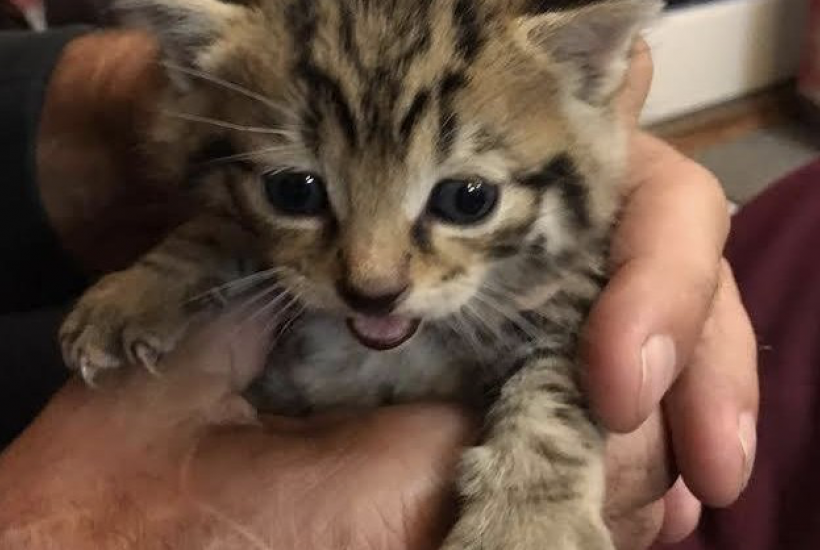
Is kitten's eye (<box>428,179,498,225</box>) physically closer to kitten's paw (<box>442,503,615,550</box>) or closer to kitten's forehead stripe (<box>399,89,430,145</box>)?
kitten's forehead stripe (<box>399,89,430,145</box>)

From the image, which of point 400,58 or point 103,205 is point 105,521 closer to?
point 400,58

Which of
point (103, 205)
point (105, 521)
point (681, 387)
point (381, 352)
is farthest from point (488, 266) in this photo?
point (103, 205)

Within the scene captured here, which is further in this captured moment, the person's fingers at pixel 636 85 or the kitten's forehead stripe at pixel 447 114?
the person's fingers at pixel 636 85

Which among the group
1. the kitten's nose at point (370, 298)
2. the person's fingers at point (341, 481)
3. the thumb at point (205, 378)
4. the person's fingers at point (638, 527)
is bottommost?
the person's fingers at point (638, 527)

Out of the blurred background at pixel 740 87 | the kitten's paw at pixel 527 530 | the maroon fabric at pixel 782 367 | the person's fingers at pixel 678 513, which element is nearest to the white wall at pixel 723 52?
the blurred background at pixel 740 87

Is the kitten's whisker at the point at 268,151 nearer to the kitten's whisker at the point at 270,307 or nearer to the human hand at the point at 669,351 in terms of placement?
the kitten's whisker at the point at 270,307

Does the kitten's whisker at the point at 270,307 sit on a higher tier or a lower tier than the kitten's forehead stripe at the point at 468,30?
lower

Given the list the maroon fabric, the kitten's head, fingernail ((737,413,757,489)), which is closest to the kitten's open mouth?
the kitten's head

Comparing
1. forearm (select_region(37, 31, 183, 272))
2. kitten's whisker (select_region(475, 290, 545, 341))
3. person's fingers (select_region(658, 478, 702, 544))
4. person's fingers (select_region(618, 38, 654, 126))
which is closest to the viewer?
kitten's whisker (select_region(475, 290, 545, 341))
